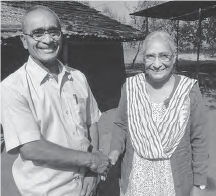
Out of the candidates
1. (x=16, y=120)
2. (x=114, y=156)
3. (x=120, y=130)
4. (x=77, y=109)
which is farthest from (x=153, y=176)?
(x=16, y=120)

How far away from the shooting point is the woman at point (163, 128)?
192 centimetres

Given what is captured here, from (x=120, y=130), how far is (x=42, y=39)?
979 millimetres

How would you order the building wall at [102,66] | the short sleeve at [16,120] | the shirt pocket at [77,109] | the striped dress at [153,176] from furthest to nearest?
the building wall at [102,66], the striped dress at [153,176], the shirt pocket at [77,109], the short sleeve at [16,120]

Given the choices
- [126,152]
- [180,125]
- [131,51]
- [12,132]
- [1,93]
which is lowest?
[131,51]

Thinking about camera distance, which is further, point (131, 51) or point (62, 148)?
point (131, 51)

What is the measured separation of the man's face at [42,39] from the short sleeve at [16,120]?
1.09 ft

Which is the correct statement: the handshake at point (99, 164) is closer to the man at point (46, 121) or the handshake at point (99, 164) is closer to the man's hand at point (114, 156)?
the man at point (46, 121)

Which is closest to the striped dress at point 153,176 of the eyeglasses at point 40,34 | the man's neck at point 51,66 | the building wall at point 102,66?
the man's neck at point 51,66

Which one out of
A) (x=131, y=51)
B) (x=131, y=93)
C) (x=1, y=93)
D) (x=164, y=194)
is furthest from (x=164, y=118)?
(x=131, y=51)

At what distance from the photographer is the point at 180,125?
191 centimetres

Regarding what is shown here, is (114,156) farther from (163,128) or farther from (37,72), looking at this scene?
(37,72)

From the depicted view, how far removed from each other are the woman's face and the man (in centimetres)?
56

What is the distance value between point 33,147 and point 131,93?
885 millimetres

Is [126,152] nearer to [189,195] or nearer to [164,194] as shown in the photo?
[164,194]
